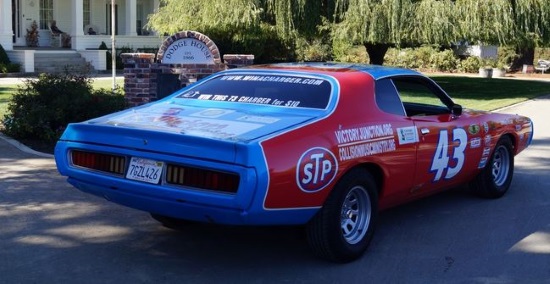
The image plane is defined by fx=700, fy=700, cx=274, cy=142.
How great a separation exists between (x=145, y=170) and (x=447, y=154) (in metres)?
3.00

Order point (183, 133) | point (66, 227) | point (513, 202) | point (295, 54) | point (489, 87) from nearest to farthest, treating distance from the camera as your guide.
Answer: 1. point (183, 133)
2. point (66, 227)
3. point (513, 202)
4. point (489, 87)
5. point (295, 54)

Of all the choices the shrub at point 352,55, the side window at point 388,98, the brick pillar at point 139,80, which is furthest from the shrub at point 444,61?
the side window at point 388,98

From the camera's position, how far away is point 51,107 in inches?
411

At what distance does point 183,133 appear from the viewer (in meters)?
4.93

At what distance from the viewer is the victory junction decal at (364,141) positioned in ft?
17.2

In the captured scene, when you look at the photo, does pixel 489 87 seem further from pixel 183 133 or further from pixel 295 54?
pixel 183 133

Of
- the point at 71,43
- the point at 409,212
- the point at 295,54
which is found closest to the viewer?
the point at 409,212

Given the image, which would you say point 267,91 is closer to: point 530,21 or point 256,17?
point 256,17

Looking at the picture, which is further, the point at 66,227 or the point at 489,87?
the point at 489,87

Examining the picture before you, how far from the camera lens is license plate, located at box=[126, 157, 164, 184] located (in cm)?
494

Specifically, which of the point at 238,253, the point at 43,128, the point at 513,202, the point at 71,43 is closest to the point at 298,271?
the point at 238,253

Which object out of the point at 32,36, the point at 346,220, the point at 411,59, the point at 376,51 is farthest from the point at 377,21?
the point at 411,59

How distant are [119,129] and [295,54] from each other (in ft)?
109

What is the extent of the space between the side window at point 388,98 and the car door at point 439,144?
0.18 metres
